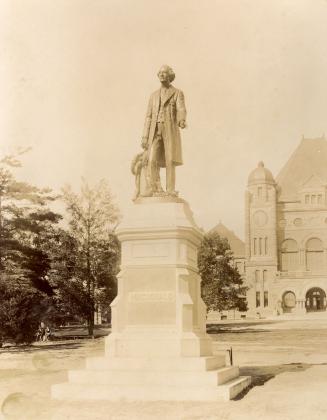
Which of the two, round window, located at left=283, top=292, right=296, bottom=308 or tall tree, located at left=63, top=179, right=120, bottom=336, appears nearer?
tall tree, located at left=63, top=179, right=120, bottom=336

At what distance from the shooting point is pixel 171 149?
11.2 m

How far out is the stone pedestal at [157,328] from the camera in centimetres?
930

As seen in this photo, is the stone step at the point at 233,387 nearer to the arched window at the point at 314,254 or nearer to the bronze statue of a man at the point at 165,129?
the bronze statue of a man at the point at 165,129

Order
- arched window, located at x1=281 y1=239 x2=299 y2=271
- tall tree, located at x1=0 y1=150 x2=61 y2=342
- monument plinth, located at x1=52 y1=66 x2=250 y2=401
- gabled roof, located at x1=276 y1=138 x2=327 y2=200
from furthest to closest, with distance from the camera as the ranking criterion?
gabled roof, located at x1=276 y1=138 x2=327 y2=200 < arched window, located at x1=281 y1=239 x2=299 y2=271 < tall tree, located at x1=0 y1=150 x2=61 y2=342 < monument plinth, located at x1=52 y1=66 x2=250 y2=401

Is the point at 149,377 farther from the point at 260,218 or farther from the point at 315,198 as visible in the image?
the point at 315,198

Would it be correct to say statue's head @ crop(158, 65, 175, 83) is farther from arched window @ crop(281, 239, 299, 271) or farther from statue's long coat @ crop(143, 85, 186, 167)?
arched window @ crop(281, 239, 299, 271)

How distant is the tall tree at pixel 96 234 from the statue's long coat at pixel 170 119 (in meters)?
21.4

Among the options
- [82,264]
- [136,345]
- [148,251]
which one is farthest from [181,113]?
[82,264]

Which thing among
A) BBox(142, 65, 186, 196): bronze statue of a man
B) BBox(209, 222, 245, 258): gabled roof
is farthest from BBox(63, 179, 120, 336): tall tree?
BBox(209, 222, 245, 258): gabled roof

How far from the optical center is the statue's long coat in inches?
441

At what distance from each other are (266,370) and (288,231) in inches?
2762

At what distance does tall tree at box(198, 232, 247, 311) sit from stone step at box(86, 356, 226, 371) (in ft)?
108

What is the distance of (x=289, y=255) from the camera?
3241 inches

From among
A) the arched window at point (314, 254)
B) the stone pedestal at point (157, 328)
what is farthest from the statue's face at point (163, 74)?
the arched window at point (314, 254)
